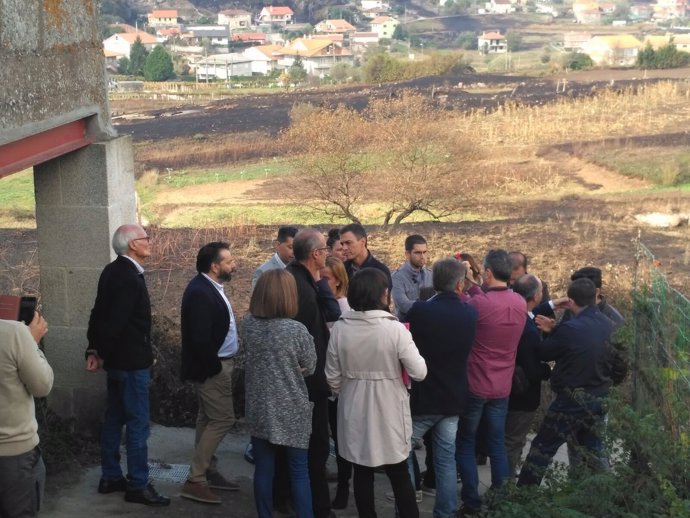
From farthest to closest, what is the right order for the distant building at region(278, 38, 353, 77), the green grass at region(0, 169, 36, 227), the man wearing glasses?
the distant building at region(278, 38, 353, 77) → the green grass at region(0, 169, 36, 227) → the man wearing glasses

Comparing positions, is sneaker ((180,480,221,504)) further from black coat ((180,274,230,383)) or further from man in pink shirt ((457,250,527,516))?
man in pink shirt ((457,250,527,516))

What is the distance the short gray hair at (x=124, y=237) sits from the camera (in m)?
6.09

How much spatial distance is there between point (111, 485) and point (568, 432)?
307cm

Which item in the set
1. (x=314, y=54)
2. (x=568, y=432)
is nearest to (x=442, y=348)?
(x=568, y=432)

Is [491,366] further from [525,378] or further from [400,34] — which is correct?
[400,34]

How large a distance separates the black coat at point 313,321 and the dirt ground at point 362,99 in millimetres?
39396

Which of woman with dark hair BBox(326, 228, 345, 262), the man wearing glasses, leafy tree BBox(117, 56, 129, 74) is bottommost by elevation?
the man wearing glasses

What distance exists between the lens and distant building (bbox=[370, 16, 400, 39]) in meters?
163

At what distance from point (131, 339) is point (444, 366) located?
200cm

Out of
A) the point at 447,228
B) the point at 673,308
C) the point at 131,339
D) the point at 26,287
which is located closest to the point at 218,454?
the point at 131,339

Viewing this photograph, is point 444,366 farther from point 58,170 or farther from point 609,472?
point 58,170

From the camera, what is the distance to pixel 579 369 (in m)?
6.04

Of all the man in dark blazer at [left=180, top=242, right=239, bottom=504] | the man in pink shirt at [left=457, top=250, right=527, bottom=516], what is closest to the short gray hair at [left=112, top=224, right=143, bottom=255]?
the man in dark blazer at [left=180, top=242, right=239, bottom=504]

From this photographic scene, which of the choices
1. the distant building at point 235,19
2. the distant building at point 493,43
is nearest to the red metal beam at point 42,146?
the distant building at point 493,43
